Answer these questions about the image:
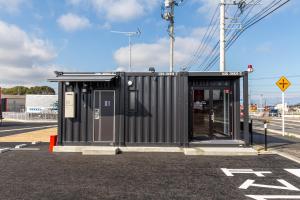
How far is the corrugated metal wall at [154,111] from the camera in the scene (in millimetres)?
13359

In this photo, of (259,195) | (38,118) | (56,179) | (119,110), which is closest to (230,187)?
(259,195)

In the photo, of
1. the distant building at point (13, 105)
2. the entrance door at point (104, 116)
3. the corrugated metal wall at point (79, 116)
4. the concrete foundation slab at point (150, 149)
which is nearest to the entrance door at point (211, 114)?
the concrete foundation slab at point (150, 149)

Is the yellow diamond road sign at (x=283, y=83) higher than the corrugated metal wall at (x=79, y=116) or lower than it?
higher

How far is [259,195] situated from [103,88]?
8.46 meters

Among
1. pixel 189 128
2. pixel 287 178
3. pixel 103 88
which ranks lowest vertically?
pixel 287 178

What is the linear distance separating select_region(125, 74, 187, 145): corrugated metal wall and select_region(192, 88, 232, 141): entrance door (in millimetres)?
1175

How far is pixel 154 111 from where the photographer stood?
1341cm

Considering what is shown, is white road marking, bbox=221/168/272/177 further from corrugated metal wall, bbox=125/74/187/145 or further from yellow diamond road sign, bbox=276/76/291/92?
yellow diamond road sign, bbox=276/76/291/92

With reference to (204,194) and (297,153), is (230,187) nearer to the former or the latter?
(204,194)

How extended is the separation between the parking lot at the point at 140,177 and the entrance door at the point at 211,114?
274cm

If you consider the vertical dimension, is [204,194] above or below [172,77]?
below

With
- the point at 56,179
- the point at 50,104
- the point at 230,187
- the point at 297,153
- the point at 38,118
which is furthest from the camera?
the point at 50,104

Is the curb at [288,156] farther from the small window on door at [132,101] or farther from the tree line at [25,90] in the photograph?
the tree line at [25,90]

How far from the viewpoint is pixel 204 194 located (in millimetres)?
6902
